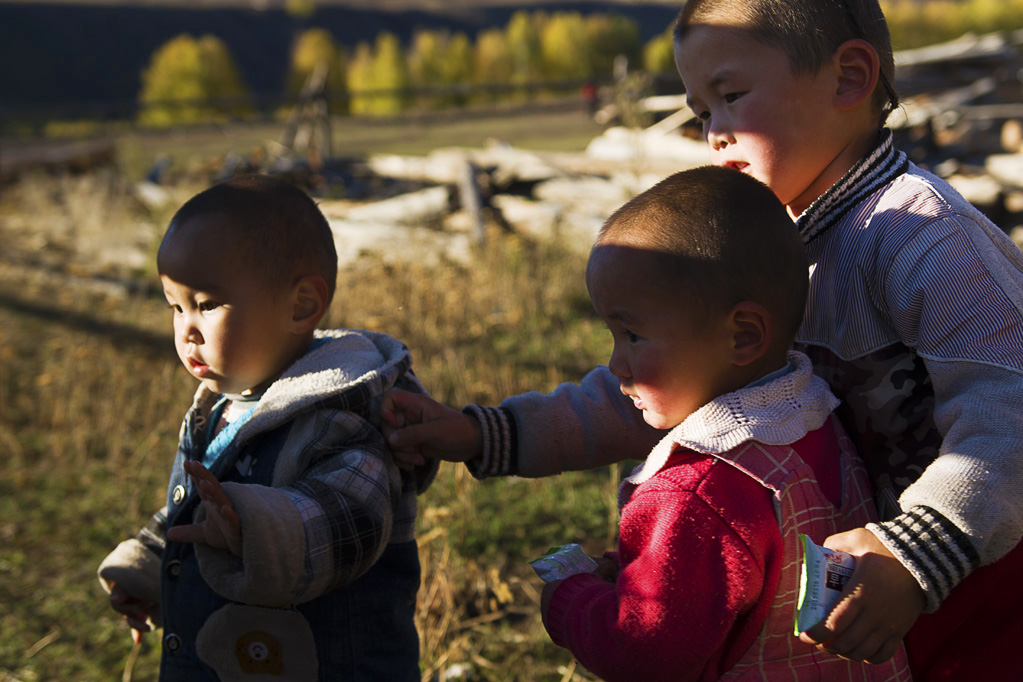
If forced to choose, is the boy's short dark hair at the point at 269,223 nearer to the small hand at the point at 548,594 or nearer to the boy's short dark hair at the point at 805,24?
the small hand at the point at 548,594

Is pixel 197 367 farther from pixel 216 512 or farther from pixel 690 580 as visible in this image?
pixel 690 580

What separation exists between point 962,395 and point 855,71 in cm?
67

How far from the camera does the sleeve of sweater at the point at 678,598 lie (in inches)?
53.1

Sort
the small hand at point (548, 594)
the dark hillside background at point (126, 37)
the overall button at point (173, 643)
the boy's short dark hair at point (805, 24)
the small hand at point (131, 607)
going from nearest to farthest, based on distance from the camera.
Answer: the small hand at point (548, 594)
the boy's short dark hair at point (805, 24)
the overall button at point (173, 643)
the small hand at point (131, 607)
the dark hillside background at point (126, 37)

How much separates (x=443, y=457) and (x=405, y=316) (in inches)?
177

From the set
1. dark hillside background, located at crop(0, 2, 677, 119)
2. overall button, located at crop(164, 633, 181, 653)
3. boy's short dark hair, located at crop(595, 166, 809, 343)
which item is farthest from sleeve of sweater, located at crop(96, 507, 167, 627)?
dark hillside background, located at crop(0, 2, 677, 119)

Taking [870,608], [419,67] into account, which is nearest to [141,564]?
[870,608]

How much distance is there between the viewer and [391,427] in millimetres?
1947

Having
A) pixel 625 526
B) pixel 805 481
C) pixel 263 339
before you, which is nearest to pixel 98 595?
pixel 263 339

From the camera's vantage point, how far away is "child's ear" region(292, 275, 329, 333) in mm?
1979

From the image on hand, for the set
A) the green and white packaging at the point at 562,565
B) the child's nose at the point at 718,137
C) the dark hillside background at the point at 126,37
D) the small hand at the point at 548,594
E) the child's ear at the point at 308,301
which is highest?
the dark hillside background at the point at 126,37

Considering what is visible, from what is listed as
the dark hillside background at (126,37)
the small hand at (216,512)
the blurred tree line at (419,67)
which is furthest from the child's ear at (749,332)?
the dark hillside background at (126,37)

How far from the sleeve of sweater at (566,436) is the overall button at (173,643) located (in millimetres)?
739

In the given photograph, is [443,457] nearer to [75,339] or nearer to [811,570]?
[811,570]
